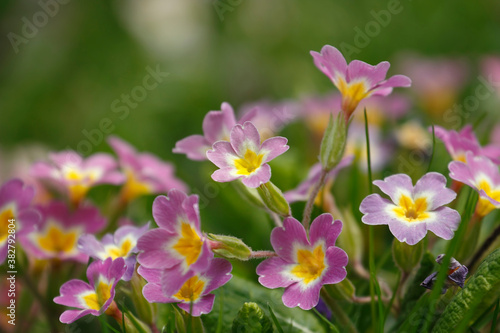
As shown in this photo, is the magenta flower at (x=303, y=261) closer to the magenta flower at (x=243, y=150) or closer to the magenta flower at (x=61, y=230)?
the magenta flower at (x=243, y=150)

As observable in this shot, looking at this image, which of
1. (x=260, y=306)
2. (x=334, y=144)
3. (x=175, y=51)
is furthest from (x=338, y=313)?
(x=175, y=51)

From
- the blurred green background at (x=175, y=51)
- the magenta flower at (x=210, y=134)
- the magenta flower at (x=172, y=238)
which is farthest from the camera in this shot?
the blurred green background at (x=175, y=51)

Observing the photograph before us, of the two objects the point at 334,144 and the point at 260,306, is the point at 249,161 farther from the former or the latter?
the point at 260,306

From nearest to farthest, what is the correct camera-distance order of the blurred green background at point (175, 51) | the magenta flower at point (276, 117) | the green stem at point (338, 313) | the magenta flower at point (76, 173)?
the green stem at point (338, 313) → the magenta flower at point (76, 173) → the magenta flower at point (276, 117) → the blurred green background at point (175, 51)

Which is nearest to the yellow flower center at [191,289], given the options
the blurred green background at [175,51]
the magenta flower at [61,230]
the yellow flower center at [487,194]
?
the magenta flower at [61,230]

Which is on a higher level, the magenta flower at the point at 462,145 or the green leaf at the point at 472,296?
the magenta flower at the point at 462,145

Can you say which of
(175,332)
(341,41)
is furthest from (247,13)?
(175,332)

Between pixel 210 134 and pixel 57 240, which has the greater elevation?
pixel 210 134
